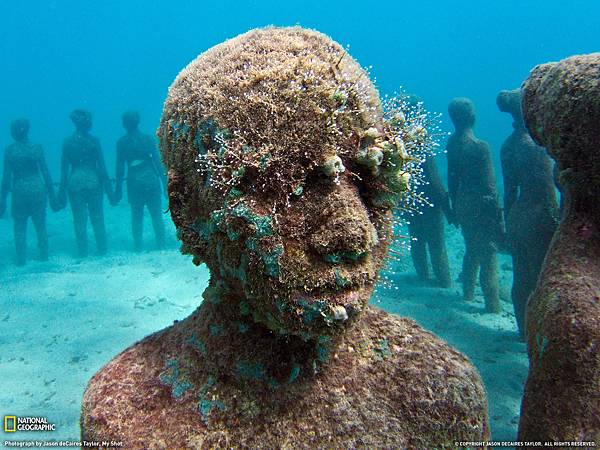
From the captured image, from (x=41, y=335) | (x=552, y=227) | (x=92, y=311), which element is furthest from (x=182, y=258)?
(x=552, y=227)

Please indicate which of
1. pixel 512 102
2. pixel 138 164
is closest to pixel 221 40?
pixel 138 164

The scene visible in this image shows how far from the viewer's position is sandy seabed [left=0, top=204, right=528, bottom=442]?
20.1 ft

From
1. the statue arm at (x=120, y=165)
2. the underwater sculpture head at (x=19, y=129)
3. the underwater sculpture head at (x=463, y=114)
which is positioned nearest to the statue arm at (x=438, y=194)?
the underwater sculpture head at (x=463, y=114)

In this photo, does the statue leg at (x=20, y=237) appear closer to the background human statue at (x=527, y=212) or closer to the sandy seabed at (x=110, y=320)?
the sandy seabed at (x=110, y=320)

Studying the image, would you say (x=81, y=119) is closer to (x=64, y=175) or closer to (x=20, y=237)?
(x=64, y=175)

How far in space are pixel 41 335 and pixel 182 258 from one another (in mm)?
5382

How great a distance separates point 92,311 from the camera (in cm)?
942

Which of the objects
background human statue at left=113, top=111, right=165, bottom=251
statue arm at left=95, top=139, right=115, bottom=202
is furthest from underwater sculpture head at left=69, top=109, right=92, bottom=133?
background human statue at left=113, top=111, right=165, bottom=251

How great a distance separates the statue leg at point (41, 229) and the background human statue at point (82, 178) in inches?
36.2

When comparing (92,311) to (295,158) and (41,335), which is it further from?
(295,158)

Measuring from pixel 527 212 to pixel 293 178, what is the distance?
20.4 ft

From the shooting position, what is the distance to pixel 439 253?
983cm

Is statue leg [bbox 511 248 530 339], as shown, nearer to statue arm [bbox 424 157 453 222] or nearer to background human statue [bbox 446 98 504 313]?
background human statue [bbox 446 98 504 313]

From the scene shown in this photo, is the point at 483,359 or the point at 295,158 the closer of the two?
the point at 295,158
